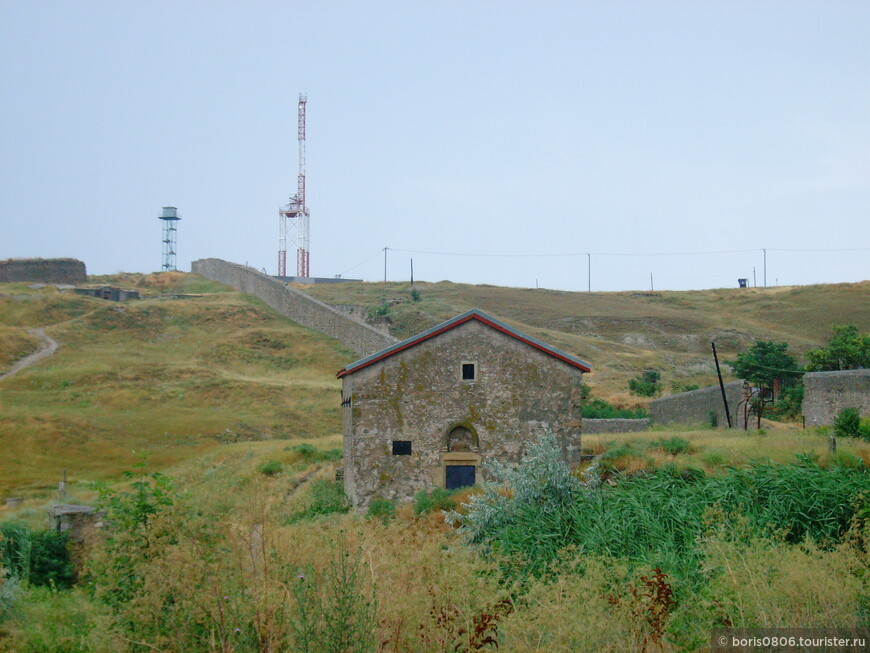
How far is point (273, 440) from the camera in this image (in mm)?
36031

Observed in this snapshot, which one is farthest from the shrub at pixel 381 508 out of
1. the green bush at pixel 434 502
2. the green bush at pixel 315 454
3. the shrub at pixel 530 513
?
the green bush at pixel 315 454

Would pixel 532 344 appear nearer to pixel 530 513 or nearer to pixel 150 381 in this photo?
pixel 530 513

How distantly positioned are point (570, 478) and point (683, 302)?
82.1 metres

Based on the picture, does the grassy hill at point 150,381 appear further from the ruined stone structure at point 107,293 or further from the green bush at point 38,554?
the green bush at point 38,554

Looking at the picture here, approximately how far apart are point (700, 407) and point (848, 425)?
9817mm

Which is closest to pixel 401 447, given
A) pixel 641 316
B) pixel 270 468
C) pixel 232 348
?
pixel 270 468

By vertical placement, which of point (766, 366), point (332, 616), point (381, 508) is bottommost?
point (381, 508)

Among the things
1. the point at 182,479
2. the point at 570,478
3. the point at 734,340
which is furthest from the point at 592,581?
the point at 734,340

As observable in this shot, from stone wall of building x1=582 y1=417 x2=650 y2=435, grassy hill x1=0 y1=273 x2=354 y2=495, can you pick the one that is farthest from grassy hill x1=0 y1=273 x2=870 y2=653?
stone wall of building x1=582 y1=417 x2=650 y2=435

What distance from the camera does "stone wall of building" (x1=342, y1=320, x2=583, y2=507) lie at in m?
20.0

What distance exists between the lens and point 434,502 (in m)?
18.1

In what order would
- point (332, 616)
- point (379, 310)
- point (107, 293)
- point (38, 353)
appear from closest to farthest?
point (332, 616) < point (38, 353) < point (379, 310) < point (107, 293)

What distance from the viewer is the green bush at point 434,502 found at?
17.9 metres

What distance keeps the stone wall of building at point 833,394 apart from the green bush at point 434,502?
13425mm
